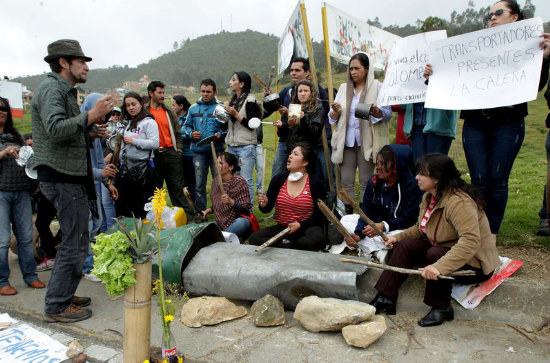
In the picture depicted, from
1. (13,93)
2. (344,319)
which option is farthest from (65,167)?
(13,93)

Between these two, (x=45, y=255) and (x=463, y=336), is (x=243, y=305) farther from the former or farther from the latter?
(x=45, y=255)

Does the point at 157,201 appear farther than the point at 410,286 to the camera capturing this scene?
No

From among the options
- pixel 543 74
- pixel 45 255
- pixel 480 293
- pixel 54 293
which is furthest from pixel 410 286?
pixel 45 255

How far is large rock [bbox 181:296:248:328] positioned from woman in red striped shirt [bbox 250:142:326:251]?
3.51 ft

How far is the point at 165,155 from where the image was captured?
5.86m

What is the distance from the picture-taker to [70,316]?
3445mm

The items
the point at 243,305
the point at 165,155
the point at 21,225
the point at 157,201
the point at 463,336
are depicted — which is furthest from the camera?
the point at 165,155

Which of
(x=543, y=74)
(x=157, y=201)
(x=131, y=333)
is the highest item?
(x=543, y=74)

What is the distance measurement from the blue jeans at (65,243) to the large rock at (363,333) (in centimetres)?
227

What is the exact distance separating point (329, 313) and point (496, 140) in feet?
6.92

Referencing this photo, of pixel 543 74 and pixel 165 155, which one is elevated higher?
pixel 543 74

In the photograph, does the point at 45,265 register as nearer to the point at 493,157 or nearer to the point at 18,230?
the point at 18,230

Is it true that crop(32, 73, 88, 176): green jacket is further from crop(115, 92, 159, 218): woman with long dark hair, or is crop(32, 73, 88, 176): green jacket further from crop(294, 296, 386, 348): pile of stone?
crop(294, 296, 386, 348): pile of stone

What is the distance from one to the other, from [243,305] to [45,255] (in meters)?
2.83
